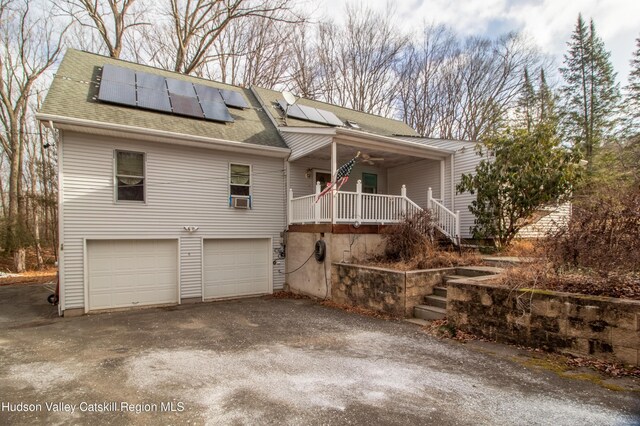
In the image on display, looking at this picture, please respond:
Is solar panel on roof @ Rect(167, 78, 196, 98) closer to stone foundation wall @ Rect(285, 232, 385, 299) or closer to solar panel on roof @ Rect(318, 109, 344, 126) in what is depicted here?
solar panel on roof @ Rect(318, 109, 344, 126)

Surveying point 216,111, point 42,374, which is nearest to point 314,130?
Result: point 216,111

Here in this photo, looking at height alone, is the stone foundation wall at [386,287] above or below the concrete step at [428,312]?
above

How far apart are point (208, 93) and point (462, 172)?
8856 mm

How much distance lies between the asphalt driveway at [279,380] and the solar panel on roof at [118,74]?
692 centimetres

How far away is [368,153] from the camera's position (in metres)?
10.4

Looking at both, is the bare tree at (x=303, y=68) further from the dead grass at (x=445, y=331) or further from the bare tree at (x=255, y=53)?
the dead grass at (x=445, y=331)

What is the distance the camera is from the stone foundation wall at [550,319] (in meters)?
3.90

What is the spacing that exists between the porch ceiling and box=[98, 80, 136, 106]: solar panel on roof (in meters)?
5.21

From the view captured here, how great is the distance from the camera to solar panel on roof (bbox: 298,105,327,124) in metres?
12.0

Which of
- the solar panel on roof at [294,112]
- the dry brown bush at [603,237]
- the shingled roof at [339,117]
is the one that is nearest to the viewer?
the dry brown bush at [603,237]

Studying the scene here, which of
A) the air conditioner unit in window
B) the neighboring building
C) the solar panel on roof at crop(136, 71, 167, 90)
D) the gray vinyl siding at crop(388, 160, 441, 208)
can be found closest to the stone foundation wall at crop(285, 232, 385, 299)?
the neighboring building

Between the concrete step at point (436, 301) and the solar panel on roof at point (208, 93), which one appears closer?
the concrete step at point (436, 301)

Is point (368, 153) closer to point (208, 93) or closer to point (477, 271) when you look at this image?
point (477, 271)

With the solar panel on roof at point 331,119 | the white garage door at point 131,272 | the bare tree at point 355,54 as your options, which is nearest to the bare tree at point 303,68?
the bare tree at point 355,54
